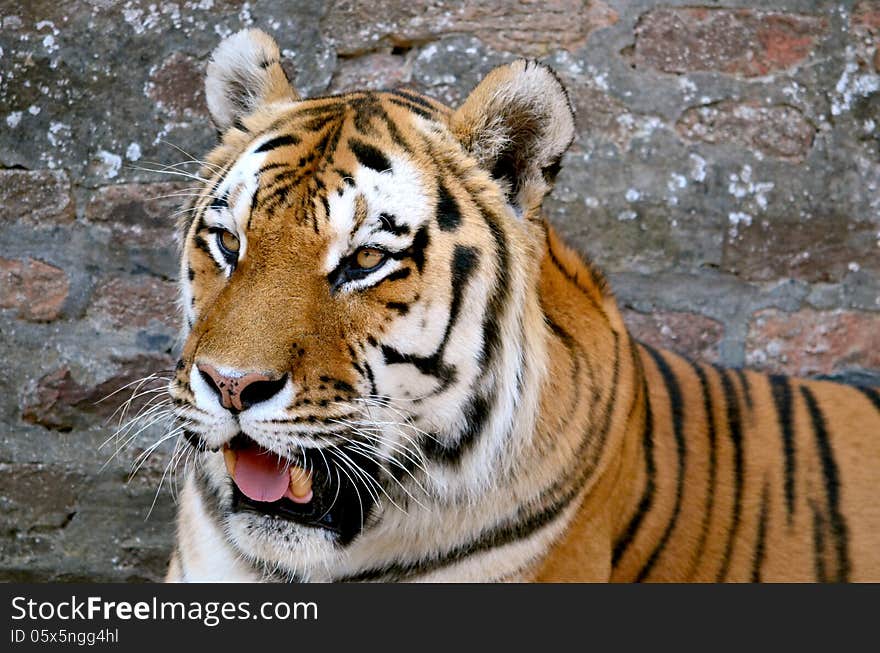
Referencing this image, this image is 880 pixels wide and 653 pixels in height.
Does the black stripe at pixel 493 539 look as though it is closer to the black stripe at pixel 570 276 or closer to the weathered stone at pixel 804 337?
the black stripe at pixel 570 276

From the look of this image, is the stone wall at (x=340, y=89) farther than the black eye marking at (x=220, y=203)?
Yes

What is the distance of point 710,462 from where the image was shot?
2248 millimetres

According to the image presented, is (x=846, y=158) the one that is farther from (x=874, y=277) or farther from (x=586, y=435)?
Answer: (x=586, y=435)

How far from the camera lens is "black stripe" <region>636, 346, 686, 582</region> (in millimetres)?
2127

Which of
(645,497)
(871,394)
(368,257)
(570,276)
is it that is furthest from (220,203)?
(871,394)

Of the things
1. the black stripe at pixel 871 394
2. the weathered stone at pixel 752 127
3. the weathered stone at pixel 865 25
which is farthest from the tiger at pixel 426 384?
the weathered stone at pixel 865 25

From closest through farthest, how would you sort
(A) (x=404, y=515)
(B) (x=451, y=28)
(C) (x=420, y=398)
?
(C) (x=420, y=398) → (A) (x=404, y=515) → (B) (x=451, y=28)

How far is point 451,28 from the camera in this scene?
2877 mm

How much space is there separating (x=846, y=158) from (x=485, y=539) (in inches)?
68.8

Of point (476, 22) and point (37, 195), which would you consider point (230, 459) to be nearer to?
point (37, 195)

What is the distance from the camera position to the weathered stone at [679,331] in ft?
9.56

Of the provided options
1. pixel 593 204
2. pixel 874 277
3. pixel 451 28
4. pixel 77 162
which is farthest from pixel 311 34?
pixel 874 277

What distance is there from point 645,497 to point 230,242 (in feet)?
3.31

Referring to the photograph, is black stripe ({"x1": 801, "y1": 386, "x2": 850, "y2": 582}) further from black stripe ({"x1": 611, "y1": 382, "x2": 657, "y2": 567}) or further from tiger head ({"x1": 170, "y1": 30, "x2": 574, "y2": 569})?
tiger head ({"x1": 170, "y1": 30, "x2": 574, "y2": 569})
